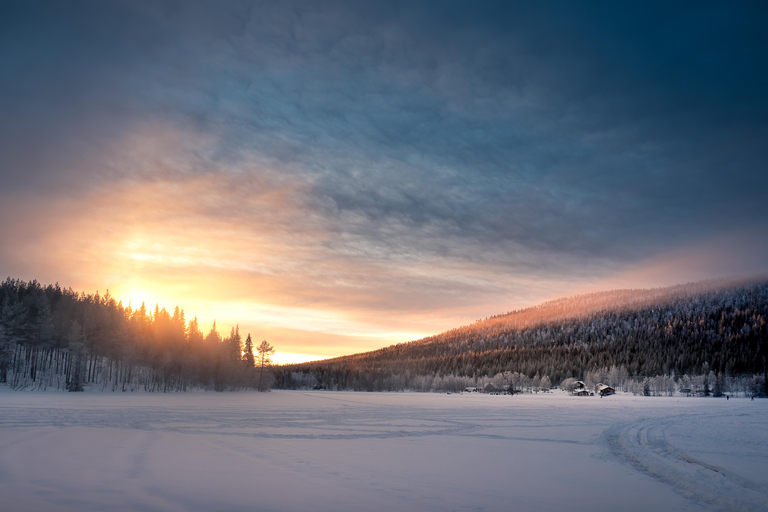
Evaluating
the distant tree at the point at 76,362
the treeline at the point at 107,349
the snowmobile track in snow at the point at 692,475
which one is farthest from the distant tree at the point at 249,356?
the snowmobile track in snow at the point at 692,475

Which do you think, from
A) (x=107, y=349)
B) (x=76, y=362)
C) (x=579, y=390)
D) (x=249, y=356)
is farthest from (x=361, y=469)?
(x=579, y=390)

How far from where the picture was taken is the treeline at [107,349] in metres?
88.7

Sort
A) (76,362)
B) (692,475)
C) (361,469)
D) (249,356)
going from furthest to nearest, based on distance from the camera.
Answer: (249,356)
(76,362)
(361,469)
(692,475)

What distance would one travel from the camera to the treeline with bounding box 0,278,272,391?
291 feet

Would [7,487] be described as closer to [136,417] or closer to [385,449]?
[385,449]

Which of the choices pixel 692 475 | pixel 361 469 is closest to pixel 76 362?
pixel 361 469

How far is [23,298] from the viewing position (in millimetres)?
102375

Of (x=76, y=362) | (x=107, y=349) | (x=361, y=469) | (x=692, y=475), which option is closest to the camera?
(x=692, y=475)

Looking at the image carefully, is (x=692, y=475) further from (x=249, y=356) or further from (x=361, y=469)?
(x=249, y=356)

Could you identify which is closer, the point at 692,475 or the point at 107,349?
the point at 692,475

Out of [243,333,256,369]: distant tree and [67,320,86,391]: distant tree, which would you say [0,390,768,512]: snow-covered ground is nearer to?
[67,320,86,391]: distant tree

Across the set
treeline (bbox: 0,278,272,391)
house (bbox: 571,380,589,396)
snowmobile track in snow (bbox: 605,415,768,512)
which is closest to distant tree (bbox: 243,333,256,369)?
treeline (bbox: 0,278,272,391)

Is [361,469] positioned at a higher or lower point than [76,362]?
higher

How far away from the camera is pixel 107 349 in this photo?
102m
